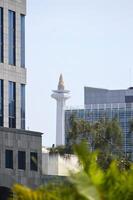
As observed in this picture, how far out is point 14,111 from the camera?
264 ft

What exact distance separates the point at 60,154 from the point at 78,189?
66.7 meters

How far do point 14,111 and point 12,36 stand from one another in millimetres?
5809

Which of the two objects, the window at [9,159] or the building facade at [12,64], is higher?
the building facade at [12,64]

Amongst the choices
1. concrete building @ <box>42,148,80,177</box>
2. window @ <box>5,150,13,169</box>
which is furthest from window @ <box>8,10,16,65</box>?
window @ <box>5,150,13,169</box>

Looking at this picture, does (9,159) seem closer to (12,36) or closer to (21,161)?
(21,161)

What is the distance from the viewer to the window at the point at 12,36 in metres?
80.6

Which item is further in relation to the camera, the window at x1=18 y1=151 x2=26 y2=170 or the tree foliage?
the window at x1=18 y1=151 x2=26 y2=170

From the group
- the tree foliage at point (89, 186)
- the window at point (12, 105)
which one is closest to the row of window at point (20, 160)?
the window at point (12, 105)

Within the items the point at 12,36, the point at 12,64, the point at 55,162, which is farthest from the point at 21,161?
the point at 12,36

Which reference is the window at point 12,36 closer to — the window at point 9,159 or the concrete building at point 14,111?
the concrete building at point 14,111

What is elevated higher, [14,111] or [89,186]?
[14,111]

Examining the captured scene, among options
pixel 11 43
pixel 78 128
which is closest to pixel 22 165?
pixel 11 43

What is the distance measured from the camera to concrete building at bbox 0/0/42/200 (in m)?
72.3

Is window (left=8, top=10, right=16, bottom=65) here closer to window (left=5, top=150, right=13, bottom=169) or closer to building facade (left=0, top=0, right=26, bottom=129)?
building facade (left=0, top=0, right=26, bottom=129)
